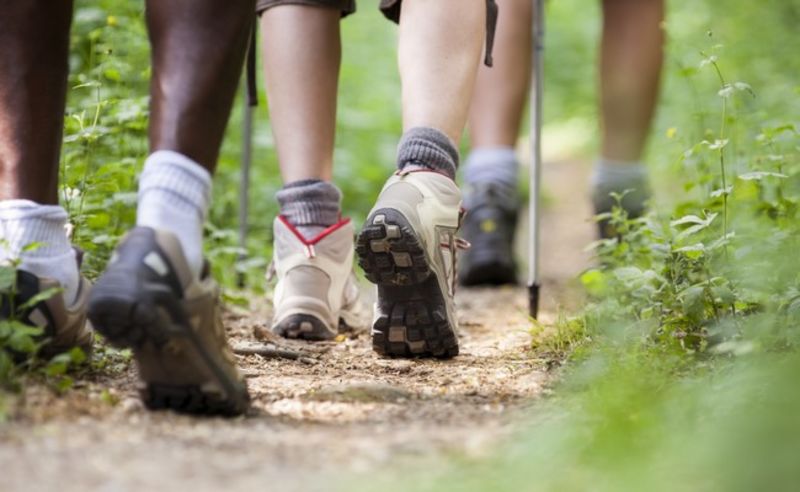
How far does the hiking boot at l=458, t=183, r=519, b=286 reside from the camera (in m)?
3.68

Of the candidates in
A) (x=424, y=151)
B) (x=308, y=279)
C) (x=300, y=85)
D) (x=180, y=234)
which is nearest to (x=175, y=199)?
(x=180, y=234)

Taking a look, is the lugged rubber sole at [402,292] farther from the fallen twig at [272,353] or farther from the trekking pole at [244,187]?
the trekking pole at [244,187]

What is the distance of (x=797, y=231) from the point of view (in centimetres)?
208

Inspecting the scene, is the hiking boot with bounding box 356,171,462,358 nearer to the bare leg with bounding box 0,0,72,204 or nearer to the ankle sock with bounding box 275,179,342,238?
the ankle sock with bounding box 275,179,342,238

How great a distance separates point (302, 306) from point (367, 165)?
16.4ft

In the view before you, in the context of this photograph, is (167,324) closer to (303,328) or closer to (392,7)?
(303,328)

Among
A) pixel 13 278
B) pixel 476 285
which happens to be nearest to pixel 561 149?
pixel 476 285

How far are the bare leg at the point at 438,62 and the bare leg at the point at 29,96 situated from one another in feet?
2.25

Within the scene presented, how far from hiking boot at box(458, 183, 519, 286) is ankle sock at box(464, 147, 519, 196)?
0.05ft

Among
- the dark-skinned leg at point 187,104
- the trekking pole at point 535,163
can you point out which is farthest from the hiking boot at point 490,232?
the dark-skinned leg at point 187,104

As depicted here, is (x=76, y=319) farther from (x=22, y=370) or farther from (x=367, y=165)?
(x=367, y=165)

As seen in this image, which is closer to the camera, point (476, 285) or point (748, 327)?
point (748, 327)

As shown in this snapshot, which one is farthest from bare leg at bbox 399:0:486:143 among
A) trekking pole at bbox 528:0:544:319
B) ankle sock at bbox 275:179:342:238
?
trekking pole at bbox 528:0:544:319

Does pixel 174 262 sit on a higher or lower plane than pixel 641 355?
higher
